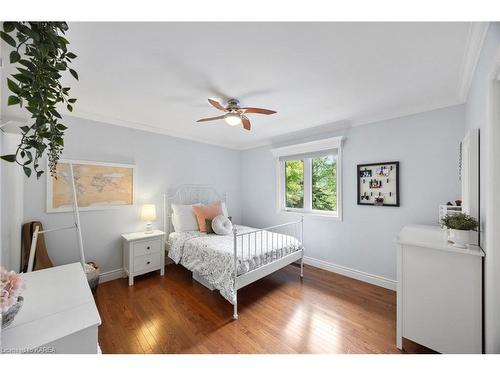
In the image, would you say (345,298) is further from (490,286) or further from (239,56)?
(239,56)

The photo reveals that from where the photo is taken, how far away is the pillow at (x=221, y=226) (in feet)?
10.2

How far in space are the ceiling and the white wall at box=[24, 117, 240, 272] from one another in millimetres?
354

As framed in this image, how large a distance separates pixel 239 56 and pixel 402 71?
55.7 inches

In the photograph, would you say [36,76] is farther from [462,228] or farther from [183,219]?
[183,219]

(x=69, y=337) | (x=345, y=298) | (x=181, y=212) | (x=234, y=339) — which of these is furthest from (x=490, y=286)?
(x=181, y=212)

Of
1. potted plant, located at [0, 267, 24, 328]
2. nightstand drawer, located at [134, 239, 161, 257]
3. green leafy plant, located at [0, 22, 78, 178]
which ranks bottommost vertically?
nightstand drawer, located at [134, 239, 161, 257]

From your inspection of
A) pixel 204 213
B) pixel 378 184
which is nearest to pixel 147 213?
pixel 204 213

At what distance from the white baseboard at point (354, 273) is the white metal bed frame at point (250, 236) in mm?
340

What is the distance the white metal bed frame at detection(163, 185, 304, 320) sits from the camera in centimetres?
222

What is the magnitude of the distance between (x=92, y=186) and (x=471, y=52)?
4.08 m

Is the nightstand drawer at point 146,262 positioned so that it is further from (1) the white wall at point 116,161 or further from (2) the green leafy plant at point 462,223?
(2) the green leafy plant at point 462,223

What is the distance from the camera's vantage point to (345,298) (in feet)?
8.03

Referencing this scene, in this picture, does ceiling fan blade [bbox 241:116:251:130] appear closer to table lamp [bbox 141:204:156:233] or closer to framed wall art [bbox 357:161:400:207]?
framed wall art [bbox 357:161:400:207]

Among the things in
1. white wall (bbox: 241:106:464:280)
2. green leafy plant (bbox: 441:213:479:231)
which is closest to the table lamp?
white wall (bbox: 241:106:464:280)
